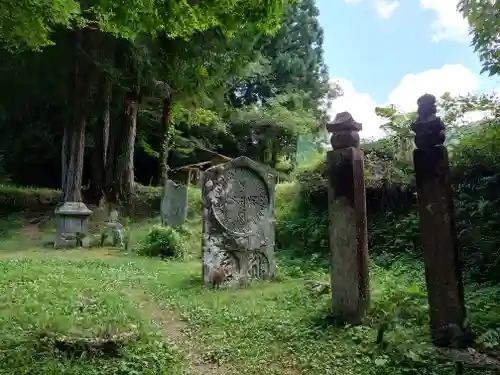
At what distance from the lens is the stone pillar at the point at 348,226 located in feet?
15.9

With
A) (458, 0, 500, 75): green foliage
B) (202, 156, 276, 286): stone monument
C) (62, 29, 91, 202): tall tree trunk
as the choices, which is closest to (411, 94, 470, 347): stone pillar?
(458, 0, 500, 75): green foliage

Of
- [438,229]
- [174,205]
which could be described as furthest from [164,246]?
[438,229]

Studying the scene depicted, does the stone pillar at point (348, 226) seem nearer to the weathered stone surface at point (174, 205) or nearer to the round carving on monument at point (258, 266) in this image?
the round carving on monument at point (258, 266)

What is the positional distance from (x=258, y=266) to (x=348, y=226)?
9.80 feet

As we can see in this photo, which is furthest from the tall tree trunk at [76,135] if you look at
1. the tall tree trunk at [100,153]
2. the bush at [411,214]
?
the bush at [411,214]

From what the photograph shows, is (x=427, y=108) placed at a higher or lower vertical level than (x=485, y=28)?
lower

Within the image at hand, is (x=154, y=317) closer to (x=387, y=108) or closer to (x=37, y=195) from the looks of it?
(x=387, y=108)

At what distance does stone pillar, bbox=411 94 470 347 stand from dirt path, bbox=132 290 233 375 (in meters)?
1.91

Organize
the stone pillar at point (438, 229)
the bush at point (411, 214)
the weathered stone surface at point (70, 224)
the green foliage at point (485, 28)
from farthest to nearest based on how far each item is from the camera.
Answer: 1. the weathered stone surface at point (70, 224)
2. the bush at point (411, 214)
3. the green foliage at point (485, 28)
4. the stone pillar at point (438, 229)

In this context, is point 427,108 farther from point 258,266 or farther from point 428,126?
point 258,266

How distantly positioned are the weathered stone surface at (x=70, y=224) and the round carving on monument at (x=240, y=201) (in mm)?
6146

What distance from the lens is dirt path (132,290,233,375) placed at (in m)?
3.99

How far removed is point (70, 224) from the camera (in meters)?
12.6

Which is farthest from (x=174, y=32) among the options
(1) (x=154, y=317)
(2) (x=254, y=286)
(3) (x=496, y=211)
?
(3) (x=496, y=211)
